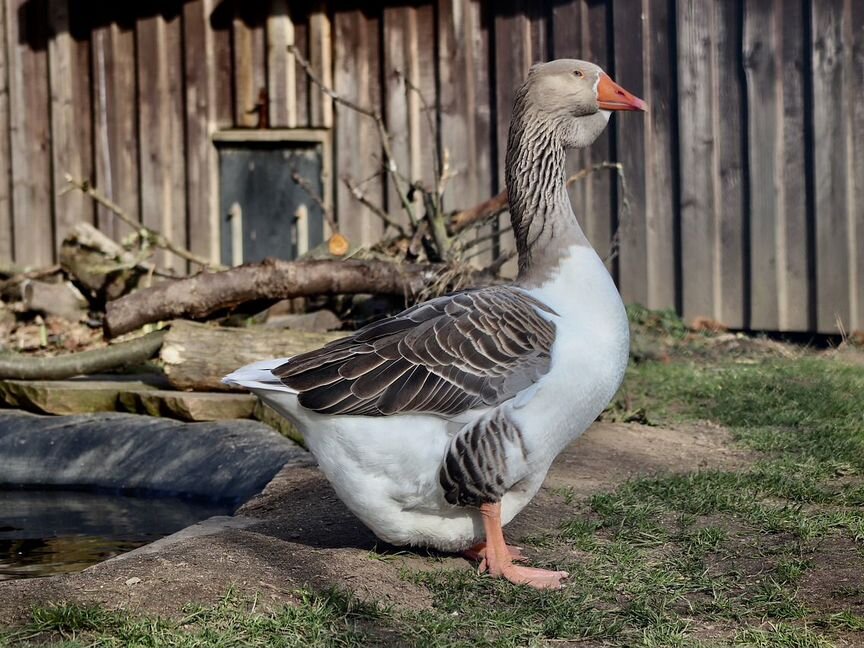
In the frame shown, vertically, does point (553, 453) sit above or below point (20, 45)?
below

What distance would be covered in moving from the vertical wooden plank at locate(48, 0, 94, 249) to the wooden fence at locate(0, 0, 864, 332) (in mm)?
18

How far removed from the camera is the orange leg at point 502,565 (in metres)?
3.99

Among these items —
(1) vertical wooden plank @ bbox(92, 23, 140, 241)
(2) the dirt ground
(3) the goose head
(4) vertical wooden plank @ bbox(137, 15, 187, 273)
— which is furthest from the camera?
(1) vertical wooden plank @ bbox(92, 23, 140, 241)

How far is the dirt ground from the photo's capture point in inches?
145

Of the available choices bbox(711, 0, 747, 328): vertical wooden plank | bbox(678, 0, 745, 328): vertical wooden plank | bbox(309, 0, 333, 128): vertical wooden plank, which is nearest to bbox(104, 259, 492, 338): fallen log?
bbox(678, 0, 745, 328): vertical wooden plank

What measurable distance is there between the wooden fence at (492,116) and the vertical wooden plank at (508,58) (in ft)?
0.07

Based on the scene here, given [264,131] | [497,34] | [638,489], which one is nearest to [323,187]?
[264,131]

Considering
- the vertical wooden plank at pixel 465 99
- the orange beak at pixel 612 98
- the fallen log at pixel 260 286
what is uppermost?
the vertical wooden plank at pixel 465 99

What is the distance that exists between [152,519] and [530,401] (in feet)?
8.59

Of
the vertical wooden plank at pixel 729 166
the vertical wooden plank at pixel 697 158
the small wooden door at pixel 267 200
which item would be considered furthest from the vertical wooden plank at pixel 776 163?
the small wooden door at pixel 267 200

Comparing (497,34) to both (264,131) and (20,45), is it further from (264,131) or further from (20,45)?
(20,45)

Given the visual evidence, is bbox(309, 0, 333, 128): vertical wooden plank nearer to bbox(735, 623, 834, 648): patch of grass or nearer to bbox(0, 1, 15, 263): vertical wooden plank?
bbox(0, 1, 15, 263): vertical wooden plank

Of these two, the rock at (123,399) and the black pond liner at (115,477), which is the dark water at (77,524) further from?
the rock at (123,399)

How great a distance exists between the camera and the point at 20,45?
11875mm
